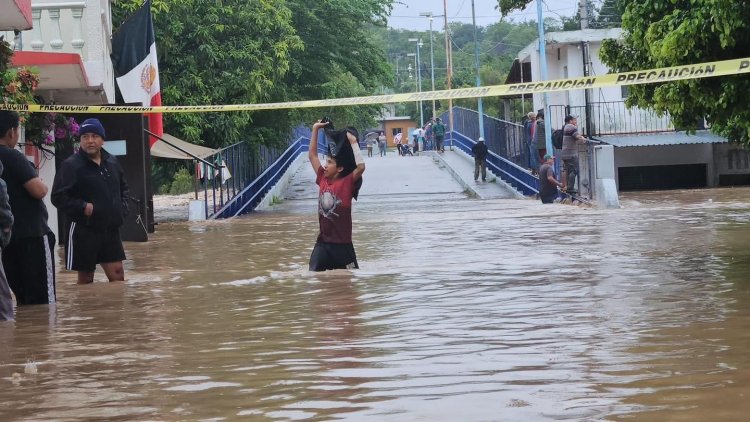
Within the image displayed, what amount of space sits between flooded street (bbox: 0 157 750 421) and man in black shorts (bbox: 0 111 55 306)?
0.38m

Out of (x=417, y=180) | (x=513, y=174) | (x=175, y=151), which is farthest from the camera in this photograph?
(x=417, y=180)

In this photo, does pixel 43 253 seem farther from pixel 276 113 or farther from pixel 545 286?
pixel 276 113

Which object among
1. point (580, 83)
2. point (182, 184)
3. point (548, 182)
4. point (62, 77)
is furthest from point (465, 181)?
point (580, 83)

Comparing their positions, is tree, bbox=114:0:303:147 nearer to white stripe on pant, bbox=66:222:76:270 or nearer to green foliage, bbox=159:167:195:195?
green foliage, bbox=159:167:195:195

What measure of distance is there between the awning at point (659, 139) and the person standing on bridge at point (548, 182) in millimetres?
6709

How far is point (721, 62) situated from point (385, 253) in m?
6.32

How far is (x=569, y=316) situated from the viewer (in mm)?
8789

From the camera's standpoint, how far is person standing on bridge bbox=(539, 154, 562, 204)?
1088 inches

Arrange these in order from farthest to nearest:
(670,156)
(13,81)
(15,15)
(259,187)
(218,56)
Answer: (670,156)
(259,187)
(218,56)
(15,15)
(13,81)

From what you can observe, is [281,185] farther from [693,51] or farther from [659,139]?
[693,51]

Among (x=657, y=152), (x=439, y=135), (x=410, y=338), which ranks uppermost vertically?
(x=439, y=135)

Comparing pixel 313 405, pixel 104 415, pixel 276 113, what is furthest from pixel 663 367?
pixel 276 113

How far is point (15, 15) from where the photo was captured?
13906 mm

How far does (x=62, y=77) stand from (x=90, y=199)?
8547 mm
